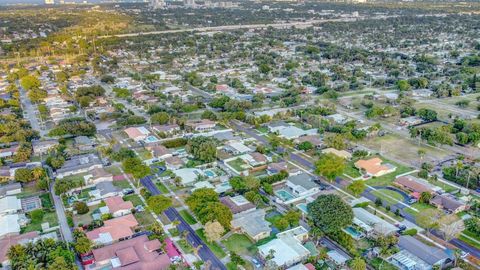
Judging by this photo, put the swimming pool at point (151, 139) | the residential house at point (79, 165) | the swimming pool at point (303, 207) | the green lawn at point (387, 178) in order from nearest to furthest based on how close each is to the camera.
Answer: the swimming pool at point (303, 207)
the green lawn at point (387, 178)
the residential house at point (79, 165)
the swimming pool at point (151, 139)

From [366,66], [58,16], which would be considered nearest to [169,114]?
[366,66]

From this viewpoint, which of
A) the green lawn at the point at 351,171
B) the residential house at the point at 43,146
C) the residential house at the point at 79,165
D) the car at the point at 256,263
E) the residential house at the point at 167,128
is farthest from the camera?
the residential house at the point at 167,128

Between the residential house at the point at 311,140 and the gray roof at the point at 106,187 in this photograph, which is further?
the residential house at the point at 311,140

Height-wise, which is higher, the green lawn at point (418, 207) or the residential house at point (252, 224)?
the residential house at point (252, 224)

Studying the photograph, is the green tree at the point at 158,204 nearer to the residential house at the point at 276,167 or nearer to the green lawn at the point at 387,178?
the residential house at the point at 276,167

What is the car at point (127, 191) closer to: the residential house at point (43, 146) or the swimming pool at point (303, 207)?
the residential house at point (43, 146)

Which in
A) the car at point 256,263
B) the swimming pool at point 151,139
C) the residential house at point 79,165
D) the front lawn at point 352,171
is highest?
the residential house at point 79,165

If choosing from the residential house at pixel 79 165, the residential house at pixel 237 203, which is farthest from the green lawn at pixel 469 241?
the residential house at pixel 79 165

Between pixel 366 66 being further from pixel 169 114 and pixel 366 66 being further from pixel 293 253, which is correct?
pixel 293 253
